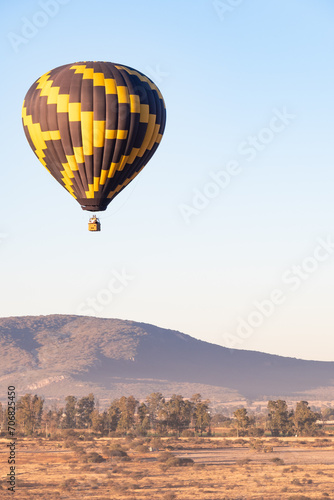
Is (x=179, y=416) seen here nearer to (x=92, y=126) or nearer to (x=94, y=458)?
(x=94, y=458)

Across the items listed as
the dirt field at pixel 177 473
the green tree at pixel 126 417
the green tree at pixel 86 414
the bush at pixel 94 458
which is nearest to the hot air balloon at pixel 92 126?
the dirt field at pixel 177 473

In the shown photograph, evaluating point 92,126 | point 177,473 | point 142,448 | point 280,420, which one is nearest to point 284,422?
point 280,420

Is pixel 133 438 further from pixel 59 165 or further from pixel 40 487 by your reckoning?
pixel 59 165

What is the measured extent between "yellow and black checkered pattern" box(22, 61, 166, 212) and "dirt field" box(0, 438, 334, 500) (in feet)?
99.0

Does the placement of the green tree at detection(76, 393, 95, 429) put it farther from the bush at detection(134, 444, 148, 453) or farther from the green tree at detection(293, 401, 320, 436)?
the bush at detection(134, 444, 148, 453)

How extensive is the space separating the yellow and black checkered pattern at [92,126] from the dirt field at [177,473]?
1188 inches

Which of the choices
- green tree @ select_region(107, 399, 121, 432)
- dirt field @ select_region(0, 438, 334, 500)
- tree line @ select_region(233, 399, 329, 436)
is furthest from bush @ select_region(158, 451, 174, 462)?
green tree @ select_region(107, 399, 121, 432)

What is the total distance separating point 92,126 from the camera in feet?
171

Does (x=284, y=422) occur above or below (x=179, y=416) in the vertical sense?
below

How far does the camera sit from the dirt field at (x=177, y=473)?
73438 mm

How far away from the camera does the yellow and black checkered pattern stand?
52.3m

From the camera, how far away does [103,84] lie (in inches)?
2080

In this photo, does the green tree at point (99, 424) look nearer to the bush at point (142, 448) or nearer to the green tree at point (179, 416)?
the green tree at point (179, 416)

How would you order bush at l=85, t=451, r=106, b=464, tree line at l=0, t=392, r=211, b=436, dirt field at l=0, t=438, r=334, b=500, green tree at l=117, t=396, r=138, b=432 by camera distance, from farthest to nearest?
green tree at l=117, t=396, r=138, b=432, tree line at l=0, t=392, r=211, b=436, bush at l=85, t=451, r=106, b=464, dirt field at l=0, t=438, r=334, b=500
